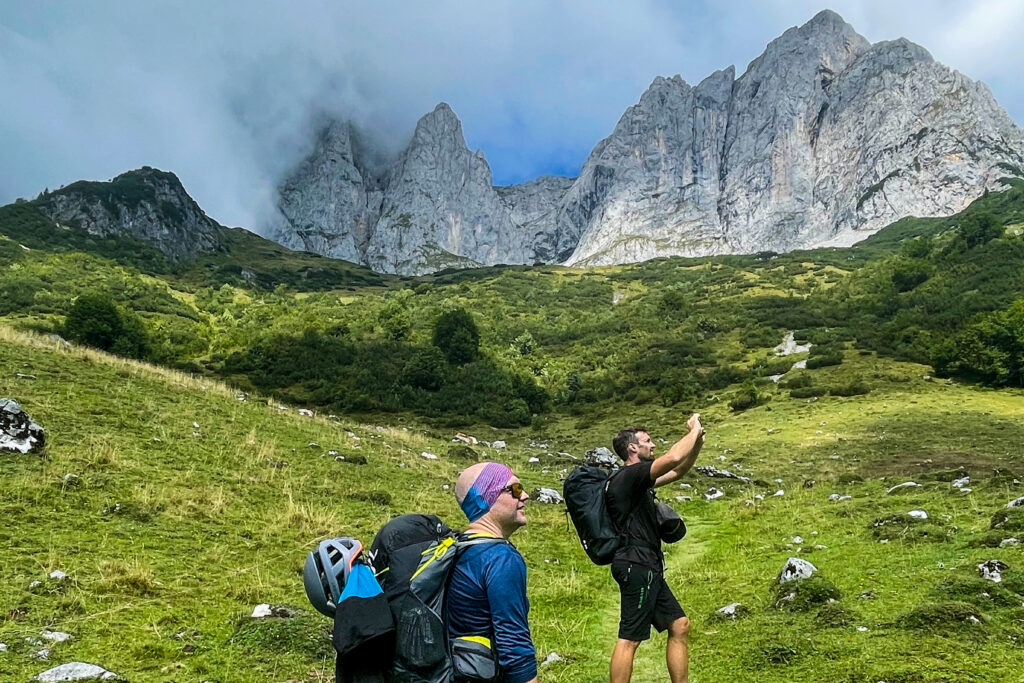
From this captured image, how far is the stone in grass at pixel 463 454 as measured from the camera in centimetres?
2020

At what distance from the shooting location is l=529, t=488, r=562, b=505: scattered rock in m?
15.5

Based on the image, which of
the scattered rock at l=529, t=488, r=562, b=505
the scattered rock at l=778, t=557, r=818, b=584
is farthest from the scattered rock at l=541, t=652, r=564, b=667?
the scattered rock at l=529, t=488, r=562, b=505

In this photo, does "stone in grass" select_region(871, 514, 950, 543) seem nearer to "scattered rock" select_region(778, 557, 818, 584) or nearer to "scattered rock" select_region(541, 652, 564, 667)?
"scattered rock" select_region(778, 557, 818, 584)

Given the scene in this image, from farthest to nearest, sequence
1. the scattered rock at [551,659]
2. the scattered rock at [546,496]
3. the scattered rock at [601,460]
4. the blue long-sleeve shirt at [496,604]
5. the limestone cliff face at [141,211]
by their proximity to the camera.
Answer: the limestone cliff face at [141,211], the scattered rock at [601,460], the scattered rock at [546,496], the scattered rock at [551,659], the blue long-sleeve shirt at [496,604]

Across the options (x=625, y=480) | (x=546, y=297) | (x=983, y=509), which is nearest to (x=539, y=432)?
(x=983, y=509)

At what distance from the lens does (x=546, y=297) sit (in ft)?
260

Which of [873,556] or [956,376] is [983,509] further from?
[956,376]

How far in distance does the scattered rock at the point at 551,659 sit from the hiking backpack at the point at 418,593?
4045 millimetres

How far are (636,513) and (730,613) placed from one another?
11.2 feet

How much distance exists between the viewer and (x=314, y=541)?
32.1 feet

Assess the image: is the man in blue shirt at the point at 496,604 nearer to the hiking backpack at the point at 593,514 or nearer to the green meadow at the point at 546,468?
the hiking backpack at the point at 593,514

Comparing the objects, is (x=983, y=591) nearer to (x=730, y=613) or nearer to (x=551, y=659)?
(x=730, y=613)

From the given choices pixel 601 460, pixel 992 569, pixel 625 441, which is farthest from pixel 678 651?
pixel 601 460

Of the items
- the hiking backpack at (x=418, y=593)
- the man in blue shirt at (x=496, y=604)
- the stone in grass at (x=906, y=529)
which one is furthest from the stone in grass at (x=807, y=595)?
the hiking backpack at (x=418, y=593)
